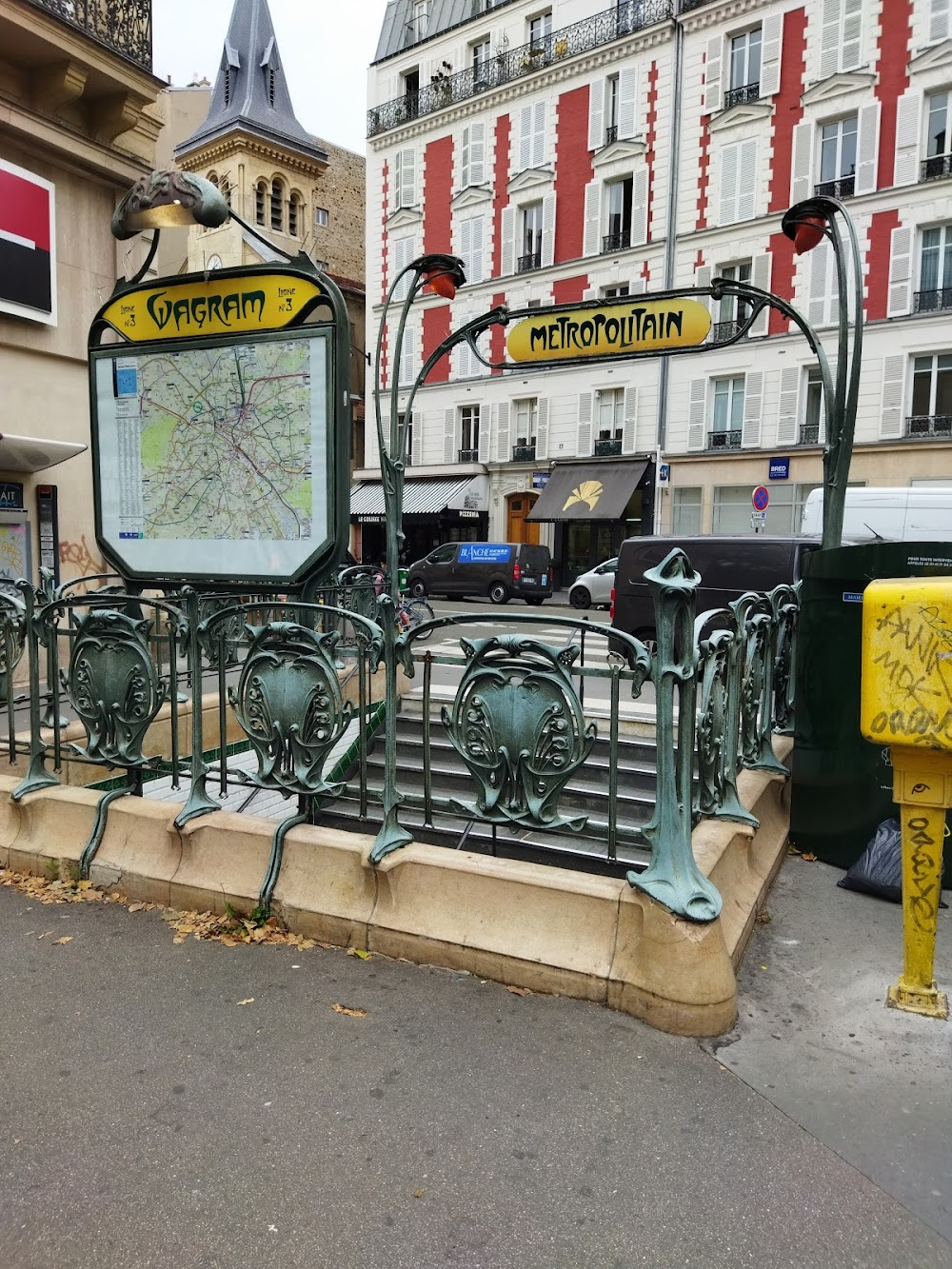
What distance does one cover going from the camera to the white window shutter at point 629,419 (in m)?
28.1

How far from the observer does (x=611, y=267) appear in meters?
28.7

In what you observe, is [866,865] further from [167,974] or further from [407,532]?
[407,532]

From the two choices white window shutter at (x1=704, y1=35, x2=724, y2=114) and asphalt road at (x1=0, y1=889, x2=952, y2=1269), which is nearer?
asphalt road at (x1=0, y1=889, x2=952, y2=1269)

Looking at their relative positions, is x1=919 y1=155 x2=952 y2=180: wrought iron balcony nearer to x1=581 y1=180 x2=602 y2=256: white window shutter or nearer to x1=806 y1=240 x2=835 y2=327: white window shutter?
x1=806 y1=240 x2=835 y2=327: white window shutter

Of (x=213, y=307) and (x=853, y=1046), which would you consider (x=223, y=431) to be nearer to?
(x=213, y=307)

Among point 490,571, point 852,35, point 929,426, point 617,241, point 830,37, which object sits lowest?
point 490,571

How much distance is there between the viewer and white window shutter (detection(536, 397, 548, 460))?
30391mm

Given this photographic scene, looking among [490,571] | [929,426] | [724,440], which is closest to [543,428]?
[724,440]

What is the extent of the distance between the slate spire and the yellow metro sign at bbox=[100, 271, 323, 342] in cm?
4352

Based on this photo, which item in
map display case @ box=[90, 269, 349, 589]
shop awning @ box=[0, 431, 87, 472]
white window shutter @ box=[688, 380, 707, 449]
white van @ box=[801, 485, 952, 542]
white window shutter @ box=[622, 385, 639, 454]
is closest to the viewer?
map display case @ box=[90, 269, 349, 589]

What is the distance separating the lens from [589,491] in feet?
94.1

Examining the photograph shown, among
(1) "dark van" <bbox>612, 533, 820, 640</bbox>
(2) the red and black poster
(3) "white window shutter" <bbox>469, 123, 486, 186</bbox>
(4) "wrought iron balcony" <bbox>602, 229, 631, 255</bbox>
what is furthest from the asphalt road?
(3) "white window shutter" <bbox>469, 123, 486, 186</bbox>

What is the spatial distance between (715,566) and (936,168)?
18.0 metres

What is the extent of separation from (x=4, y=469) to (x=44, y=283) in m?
2.48
